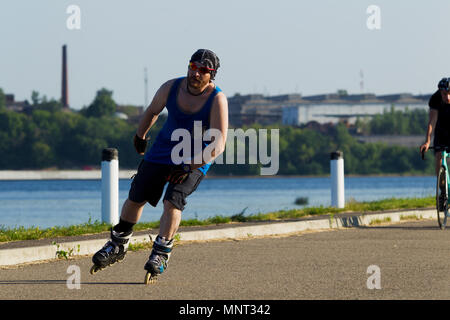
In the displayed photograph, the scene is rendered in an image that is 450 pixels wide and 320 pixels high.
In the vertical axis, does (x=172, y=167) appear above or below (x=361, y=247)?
above

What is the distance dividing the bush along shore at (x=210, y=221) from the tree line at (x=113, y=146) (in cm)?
8835

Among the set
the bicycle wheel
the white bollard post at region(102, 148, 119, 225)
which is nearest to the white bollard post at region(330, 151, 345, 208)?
the bicycle wheel

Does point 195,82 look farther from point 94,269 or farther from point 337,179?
point 337,179

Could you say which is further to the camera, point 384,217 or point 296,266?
point 384,217

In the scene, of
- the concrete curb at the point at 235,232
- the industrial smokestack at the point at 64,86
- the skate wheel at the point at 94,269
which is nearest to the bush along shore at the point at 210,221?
the concrete curb at the point at 235,232

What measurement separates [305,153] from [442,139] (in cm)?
10303

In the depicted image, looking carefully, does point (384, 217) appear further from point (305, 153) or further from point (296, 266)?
point (305, 153)

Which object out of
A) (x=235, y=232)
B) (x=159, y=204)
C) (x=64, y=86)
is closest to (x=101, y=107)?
(x=64, y=86)

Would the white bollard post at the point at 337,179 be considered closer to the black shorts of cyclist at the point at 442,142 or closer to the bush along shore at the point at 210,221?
the bush along shore at the point at 210,221

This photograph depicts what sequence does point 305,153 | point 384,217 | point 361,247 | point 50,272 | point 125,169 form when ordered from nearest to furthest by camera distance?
point 50,272 → point 361,247 → point 384,217 → point 125,169 → point 305,153

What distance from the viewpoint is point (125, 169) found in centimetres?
10562

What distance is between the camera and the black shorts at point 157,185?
7523 millimetres
